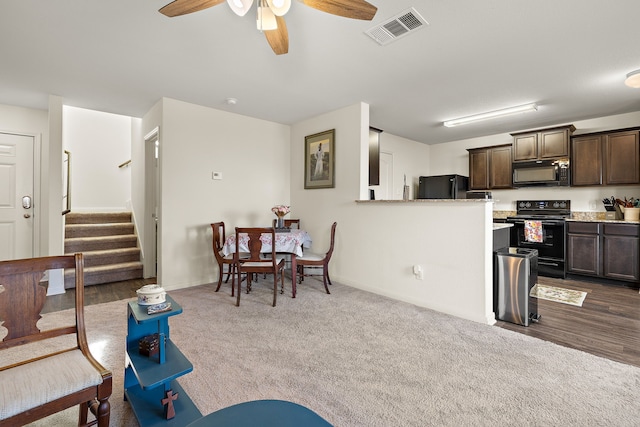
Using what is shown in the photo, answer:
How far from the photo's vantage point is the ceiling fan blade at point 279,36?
1.90 meters

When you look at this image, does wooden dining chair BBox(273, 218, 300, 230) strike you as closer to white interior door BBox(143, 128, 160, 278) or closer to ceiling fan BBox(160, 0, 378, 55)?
white interior door BBox(143, 128, 160, 278)

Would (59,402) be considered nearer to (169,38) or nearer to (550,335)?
(169,38)

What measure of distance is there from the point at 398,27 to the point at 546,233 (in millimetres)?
4162

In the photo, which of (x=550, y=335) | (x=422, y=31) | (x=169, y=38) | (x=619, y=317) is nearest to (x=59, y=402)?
(x=169, y=38)

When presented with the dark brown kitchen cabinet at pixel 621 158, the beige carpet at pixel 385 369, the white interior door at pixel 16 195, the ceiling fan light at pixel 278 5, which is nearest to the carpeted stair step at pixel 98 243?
the white interior door at pixel 16 195

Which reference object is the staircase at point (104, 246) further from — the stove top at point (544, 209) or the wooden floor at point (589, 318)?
the stove top at point (544, 209)

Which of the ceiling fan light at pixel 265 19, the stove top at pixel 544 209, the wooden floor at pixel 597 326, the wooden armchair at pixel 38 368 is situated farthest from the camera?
the stove top at pixel 544 209

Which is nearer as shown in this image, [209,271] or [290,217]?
[209,271]

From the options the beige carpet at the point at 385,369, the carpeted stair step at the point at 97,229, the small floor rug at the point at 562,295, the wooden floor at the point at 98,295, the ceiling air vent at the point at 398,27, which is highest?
the ceiling air vent at the point at 398,27

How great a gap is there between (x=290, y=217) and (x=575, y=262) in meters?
4.38

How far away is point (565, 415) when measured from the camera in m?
1.56

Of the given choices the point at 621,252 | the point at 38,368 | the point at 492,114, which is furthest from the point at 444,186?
the point at 38,368

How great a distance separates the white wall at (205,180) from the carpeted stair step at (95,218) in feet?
6.24

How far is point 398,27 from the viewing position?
7.39 feet
